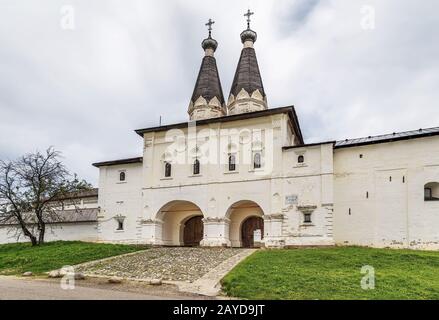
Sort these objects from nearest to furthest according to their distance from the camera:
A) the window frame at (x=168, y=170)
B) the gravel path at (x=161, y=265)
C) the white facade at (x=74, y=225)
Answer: the gravel path at (x=161, y=265)
the window frame at (x=168, y=170)
the white facade at (x=74, y=225)

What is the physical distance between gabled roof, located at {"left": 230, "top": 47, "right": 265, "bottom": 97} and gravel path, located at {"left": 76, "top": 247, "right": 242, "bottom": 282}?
1290cm

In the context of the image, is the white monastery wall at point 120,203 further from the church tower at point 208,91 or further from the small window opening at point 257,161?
the small window opening at point 257,161

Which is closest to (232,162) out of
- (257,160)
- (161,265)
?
(257,160)

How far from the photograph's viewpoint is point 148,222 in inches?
971

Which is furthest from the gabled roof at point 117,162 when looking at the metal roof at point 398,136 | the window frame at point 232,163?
the metal roof at point 398,136

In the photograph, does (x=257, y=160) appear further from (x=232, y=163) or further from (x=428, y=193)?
(x=428, y=193)

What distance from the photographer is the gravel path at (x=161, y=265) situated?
13719 mm

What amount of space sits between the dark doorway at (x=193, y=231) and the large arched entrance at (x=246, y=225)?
252 cm

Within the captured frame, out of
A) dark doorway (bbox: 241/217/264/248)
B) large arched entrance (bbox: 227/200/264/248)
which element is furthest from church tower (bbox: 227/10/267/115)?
dark doorway (bbox: 241/217/264/248)

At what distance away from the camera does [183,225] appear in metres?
26.5

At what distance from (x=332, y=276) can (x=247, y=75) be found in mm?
18642

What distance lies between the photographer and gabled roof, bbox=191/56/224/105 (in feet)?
93.8

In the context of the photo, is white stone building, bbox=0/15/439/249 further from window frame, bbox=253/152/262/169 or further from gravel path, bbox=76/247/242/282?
gravel path, bbox=76/247/242/282
